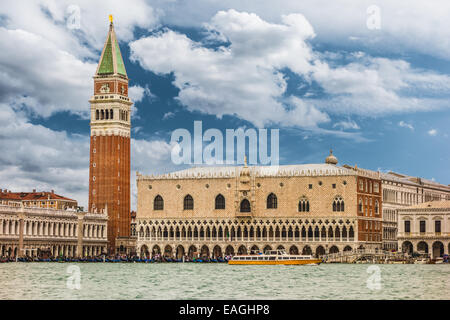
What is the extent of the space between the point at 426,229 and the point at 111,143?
162 ft

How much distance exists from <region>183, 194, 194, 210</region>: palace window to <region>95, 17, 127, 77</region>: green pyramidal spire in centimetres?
2654

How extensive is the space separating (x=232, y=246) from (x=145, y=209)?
44.8ft

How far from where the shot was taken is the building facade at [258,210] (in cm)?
10900

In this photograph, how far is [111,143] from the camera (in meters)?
129

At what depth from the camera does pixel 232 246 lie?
114375 millimetres

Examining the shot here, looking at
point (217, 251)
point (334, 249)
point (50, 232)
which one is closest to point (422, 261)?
point (334, 249)

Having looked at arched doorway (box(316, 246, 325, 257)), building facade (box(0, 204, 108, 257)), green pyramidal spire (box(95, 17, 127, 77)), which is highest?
green pyramidal spire (box(95, 17, 127, 77))

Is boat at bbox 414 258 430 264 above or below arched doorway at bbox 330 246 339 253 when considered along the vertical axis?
below

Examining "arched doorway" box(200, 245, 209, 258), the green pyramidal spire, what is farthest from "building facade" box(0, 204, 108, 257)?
the green pyramidal spire

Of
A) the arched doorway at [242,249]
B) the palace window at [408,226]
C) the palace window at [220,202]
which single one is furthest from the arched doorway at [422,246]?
the palace window at [220,202]

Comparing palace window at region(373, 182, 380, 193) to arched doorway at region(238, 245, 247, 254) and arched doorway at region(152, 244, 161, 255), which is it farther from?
arched doorway at region(152, 244, 161, 255)

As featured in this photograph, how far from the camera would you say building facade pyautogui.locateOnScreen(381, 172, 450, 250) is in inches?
4753

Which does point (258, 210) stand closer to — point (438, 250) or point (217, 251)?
point (217, 251)

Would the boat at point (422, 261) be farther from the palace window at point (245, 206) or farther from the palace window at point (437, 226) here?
the palace window at point (245, 206)
